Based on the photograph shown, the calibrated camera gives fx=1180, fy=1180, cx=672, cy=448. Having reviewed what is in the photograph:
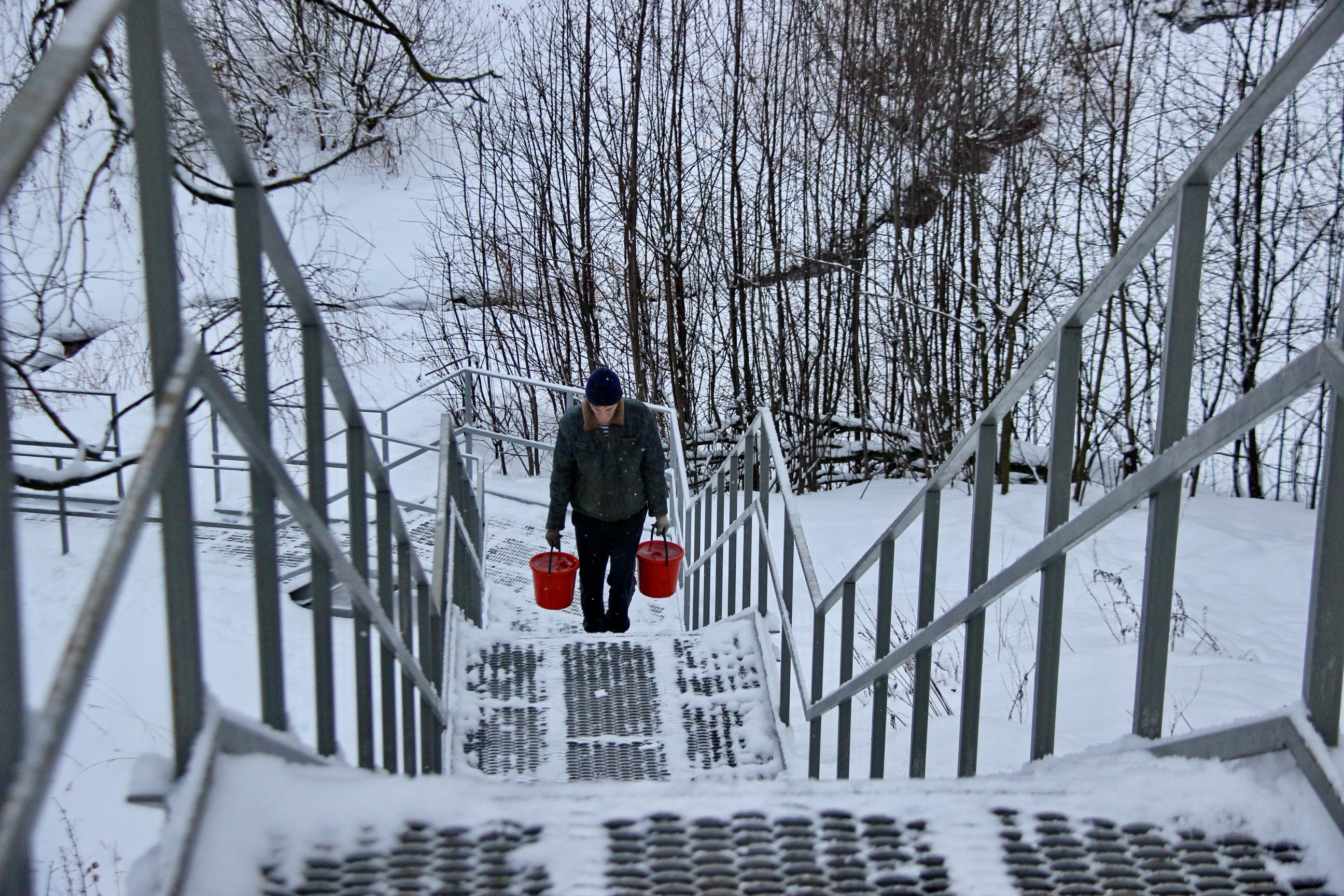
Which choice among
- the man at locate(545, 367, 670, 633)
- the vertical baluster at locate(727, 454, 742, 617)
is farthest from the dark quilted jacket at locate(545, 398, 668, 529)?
the vertical baluster at locate(727, 454, 742, 617)

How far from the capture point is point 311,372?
1.94 meters

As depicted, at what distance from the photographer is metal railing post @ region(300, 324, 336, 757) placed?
1876mm

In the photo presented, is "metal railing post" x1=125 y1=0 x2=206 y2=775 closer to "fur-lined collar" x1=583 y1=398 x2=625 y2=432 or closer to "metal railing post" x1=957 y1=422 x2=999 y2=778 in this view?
"metal railing post" x1=957 y1=422 x2=999 y2=778

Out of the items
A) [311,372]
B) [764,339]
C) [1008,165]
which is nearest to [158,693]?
[311,372]

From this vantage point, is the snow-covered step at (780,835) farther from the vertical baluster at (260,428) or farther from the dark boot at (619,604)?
the dark boot at (619,604)

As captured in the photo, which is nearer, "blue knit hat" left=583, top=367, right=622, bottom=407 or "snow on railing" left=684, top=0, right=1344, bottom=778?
"snow on railing" left=684, top=0, right=1344, bottom=778

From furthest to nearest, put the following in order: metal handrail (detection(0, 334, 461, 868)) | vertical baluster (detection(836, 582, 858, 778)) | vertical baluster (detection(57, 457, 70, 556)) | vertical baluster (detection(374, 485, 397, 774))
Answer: vertical baluster (detection(57, 457, 70, 556))
vertical baluster (detection(836, 582, 858, 778))
vertical baluster (detection(374, 485, 397, 774))
metal handrail (detection(0, 334, 461, 868))

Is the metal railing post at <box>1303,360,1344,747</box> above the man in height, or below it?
above

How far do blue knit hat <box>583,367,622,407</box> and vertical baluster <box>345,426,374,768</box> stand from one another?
7.89 feet

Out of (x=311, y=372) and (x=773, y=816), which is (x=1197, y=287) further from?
(x=311, y=372)

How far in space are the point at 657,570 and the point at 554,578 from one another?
2.14 ft

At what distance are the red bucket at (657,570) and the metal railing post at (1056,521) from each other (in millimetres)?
3684

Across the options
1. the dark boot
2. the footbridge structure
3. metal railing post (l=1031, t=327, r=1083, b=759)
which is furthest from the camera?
the dark boot

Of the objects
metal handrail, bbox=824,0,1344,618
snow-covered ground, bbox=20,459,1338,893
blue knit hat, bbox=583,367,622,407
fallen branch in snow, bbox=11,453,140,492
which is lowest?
snow-covered ground, bbox=20,459,1338,893
